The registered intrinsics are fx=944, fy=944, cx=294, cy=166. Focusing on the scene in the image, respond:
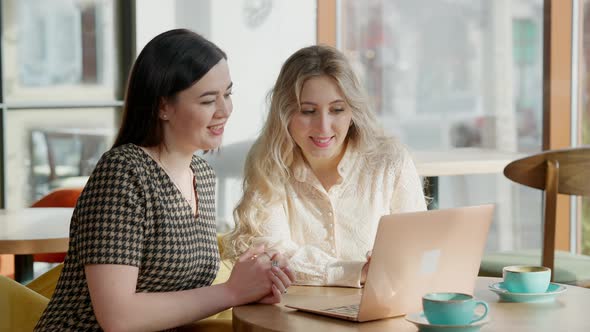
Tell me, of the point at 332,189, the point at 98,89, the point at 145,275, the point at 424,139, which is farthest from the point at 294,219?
the point at 424,139

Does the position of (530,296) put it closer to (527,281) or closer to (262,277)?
(527,281)

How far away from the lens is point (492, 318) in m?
1.71

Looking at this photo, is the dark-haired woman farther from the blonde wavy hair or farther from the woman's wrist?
the blonde wavy hair

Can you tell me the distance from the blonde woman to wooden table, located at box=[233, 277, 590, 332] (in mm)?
488

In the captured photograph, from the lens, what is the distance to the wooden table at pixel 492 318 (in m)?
1.64

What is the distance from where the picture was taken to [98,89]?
16.6 ft

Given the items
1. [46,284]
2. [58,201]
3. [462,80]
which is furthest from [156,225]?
[462,80]

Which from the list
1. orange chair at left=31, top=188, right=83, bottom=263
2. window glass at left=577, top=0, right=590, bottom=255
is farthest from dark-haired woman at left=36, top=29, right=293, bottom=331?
window glass at left=577, top=0, right=590, bottom=255

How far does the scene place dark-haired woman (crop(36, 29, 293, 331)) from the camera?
1.80m

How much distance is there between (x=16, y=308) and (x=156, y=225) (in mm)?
675

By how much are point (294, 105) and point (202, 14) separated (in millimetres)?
2898

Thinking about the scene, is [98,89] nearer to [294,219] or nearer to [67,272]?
[294,219]

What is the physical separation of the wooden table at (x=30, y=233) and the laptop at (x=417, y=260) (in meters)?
1.34

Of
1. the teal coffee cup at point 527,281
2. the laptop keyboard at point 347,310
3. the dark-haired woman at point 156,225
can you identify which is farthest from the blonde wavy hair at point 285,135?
the teal coffee cup at point 527,281
